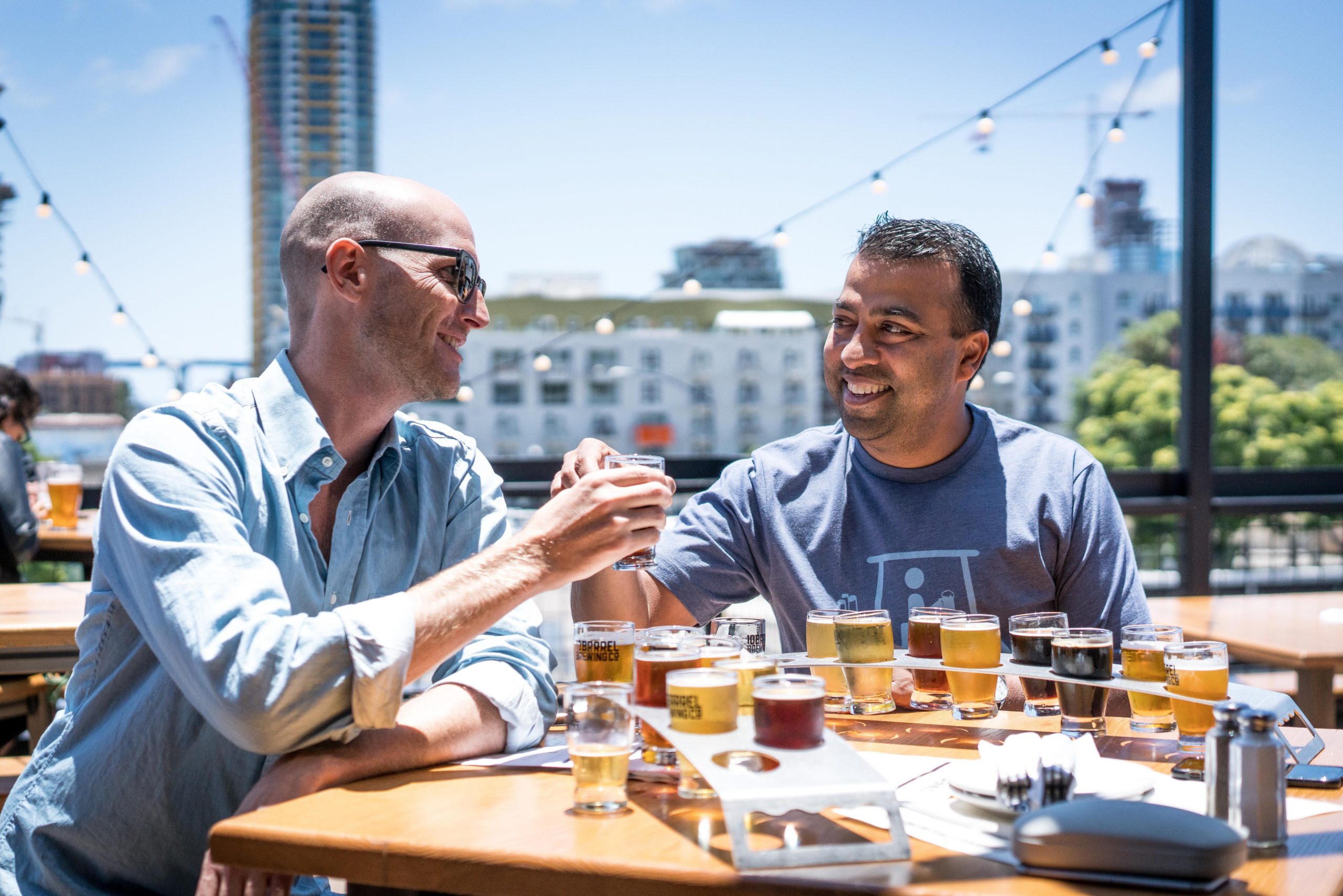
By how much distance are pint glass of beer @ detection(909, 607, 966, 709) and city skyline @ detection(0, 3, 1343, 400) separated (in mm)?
14427

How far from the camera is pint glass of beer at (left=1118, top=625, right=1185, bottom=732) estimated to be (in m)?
1.42

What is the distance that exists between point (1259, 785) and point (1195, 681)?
0.35 meters

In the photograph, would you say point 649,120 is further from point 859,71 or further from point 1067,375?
point 1067,375

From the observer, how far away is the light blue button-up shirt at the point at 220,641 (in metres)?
1.19

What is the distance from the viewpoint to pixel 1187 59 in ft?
14.5

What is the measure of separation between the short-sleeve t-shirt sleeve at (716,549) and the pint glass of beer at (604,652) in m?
0.69

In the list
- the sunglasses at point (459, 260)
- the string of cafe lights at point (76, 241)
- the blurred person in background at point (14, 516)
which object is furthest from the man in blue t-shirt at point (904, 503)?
the string of cafe lights at point (76, 241)

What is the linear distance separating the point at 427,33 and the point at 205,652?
25.7 meters

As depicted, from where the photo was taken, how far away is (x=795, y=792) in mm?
983

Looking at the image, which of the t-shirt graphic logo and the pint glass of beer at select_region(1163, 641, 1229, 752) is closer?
the pint glass of beer at select_region(1163, 641, 1229, 752)

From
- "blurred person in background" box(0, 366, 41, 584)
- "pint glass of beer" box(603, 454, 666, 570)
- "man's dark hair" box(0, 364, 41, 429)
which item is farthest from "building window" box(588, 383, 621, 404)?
"pint glass of beer" box(603, 454, 666, 570)

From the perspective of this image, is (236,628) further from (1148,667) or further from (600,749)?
(1148,667)

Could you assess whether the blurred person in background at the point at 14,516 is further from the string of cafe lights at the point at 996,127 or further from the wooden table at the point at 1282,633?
the wooden table at the point at 1282,633

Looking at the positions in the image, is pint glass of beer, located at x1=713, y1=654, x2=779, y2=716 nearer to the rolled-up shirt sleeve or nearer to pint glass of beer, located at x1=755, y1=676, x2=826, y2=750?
pint glass of beer, located at x1=755, y1=676, x2=826, y2=750
